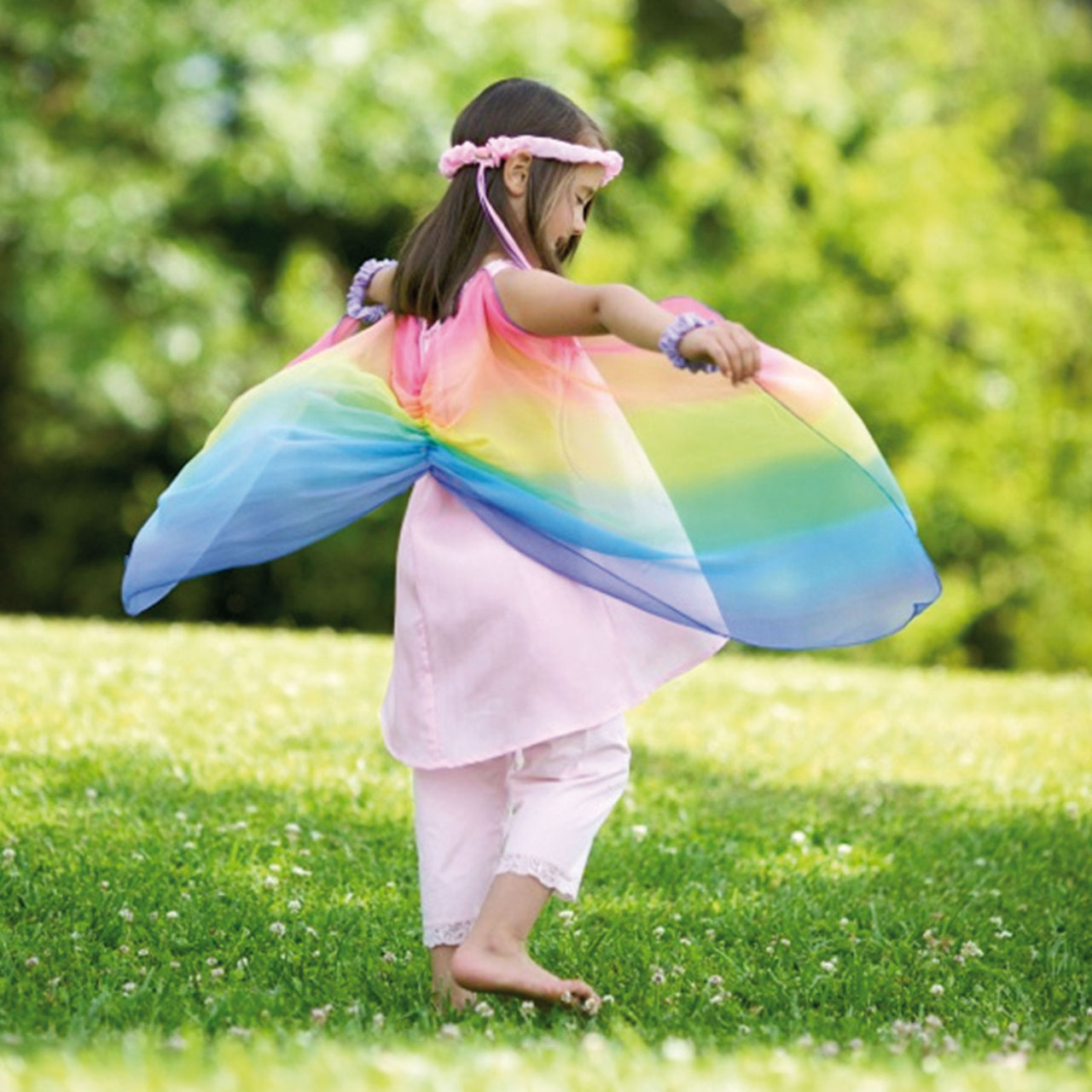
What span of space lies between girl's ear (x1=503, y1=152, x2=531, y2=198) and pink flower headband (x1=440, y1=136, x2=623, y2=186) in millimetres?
14

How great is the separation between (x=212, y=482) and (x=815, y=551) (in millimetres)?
1398

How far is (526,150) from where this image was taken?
4.32 meters

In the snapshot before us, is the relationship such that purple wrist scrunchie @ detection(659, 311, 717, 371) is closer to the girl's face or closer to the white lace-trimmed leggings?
the girl's face

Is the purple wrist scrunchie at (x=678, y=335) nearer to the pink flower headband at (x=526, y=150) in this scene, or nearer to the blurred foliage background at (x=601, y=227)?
the pink flower headband at (x=526, y=150)

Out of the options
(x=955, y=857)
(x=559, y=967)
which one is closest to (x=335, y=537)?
(x=955, y=857)

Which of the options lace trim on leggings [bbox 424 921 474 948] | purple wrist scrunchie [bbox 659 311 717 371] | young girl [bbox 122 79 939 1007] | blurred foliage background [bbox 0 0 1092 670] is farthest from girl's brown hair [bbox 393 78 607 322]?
blurred foliage background [bbox 0 0 1092 670]

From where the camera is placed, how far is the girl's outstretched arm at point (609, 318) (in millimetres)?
3758

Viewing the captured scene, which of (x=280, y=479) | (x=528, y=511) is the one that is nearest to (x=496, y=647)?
(x=528, y=511)

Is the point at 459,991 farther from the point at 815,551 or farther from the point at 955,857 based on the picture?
the point at 955,857

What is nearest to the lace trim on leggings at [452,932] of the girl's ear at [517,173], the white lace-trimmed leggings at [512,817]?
the white lace-trimmed leggings at [512,817]

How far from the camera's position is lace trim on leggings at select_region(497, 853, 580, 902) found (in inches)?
161

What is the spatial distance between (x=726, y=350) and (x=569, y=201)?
32.1 inches

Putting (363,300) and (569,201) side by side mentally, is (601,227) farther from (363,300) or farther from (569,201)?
(569,201)

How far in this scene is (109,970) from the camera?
446cm
